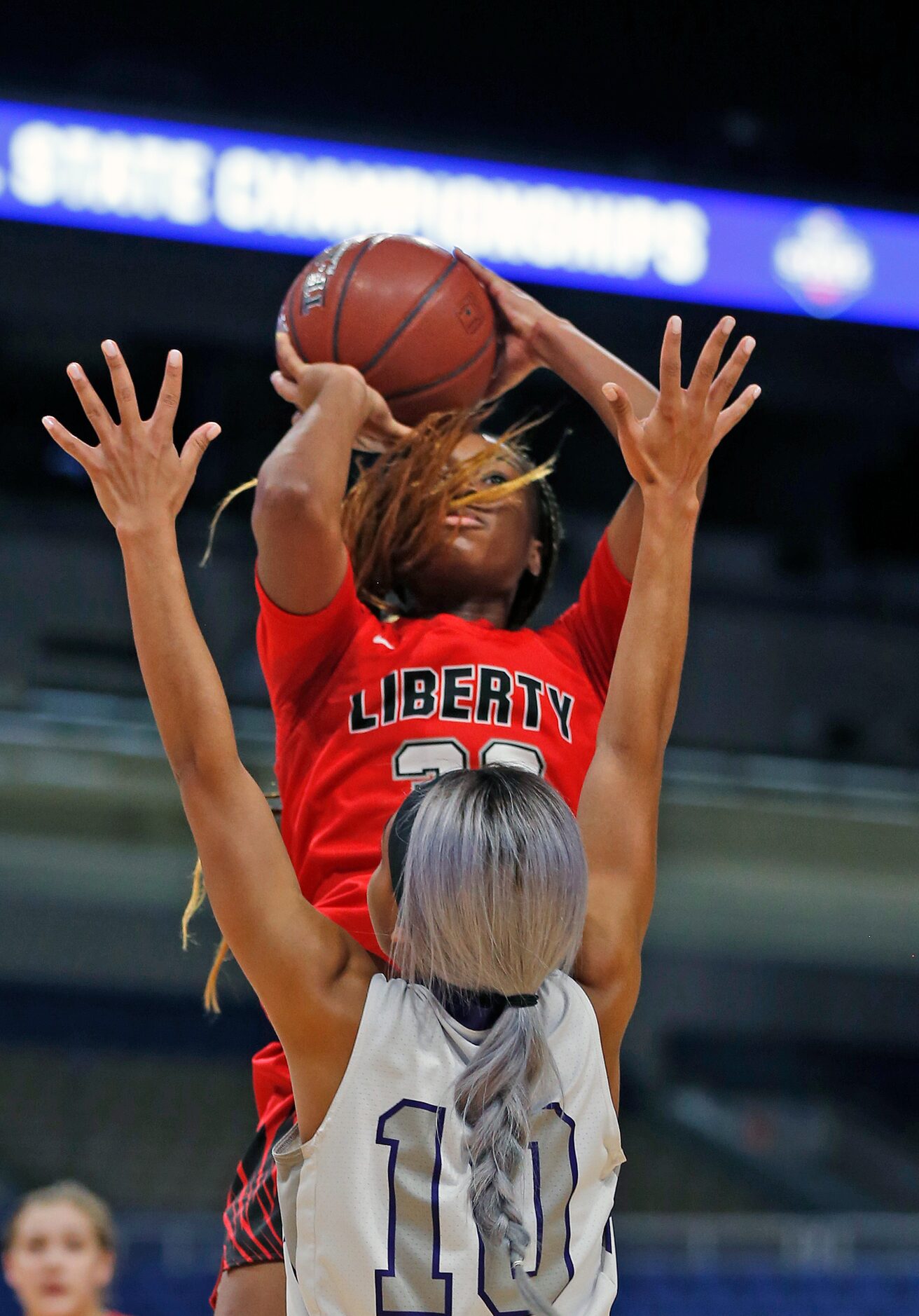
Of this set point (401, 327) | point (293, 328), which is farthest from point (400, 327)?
point (293, 328)

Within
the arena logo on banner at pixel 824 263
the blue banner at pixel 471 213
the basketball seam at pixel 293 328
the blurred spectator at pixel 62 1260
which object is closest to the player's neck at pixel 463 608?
the basketball seam at pixel 293 328

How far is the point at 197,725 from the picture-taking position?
162cm

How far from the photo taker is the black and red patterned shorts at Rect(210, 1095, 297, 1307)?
6.25 ft

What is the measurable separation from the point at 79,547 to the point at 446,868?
839cm

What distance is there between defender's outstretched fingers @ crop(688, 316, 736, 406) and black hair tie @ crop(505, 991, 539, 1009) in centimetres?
70

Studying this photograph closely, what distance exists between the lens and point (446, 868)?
4.87ft

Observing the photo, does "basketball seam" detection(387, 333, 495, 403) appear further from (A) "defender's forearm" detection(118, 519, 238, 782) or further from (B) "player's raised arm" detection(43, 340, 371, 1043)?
(A) "defender's forearm" detection(118, 519, 238, 782)

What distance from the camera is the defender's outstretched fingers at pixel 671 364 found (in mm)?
1735

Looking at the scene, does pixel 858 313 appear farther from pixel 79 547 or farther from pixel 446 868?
pixel 446 868

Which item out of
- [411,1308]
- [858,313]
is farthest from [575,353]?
[858,313]

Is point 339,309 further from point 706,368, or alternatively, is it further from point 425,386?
point 706,368

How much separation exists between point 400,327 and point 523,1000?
114cm

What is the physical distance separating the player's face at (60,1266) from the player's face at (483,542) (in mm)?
2379

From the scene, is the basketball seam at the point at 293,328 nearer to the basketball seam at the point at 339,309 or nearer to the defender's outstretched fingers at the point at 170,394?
the basketball seam at the point at 339,309
